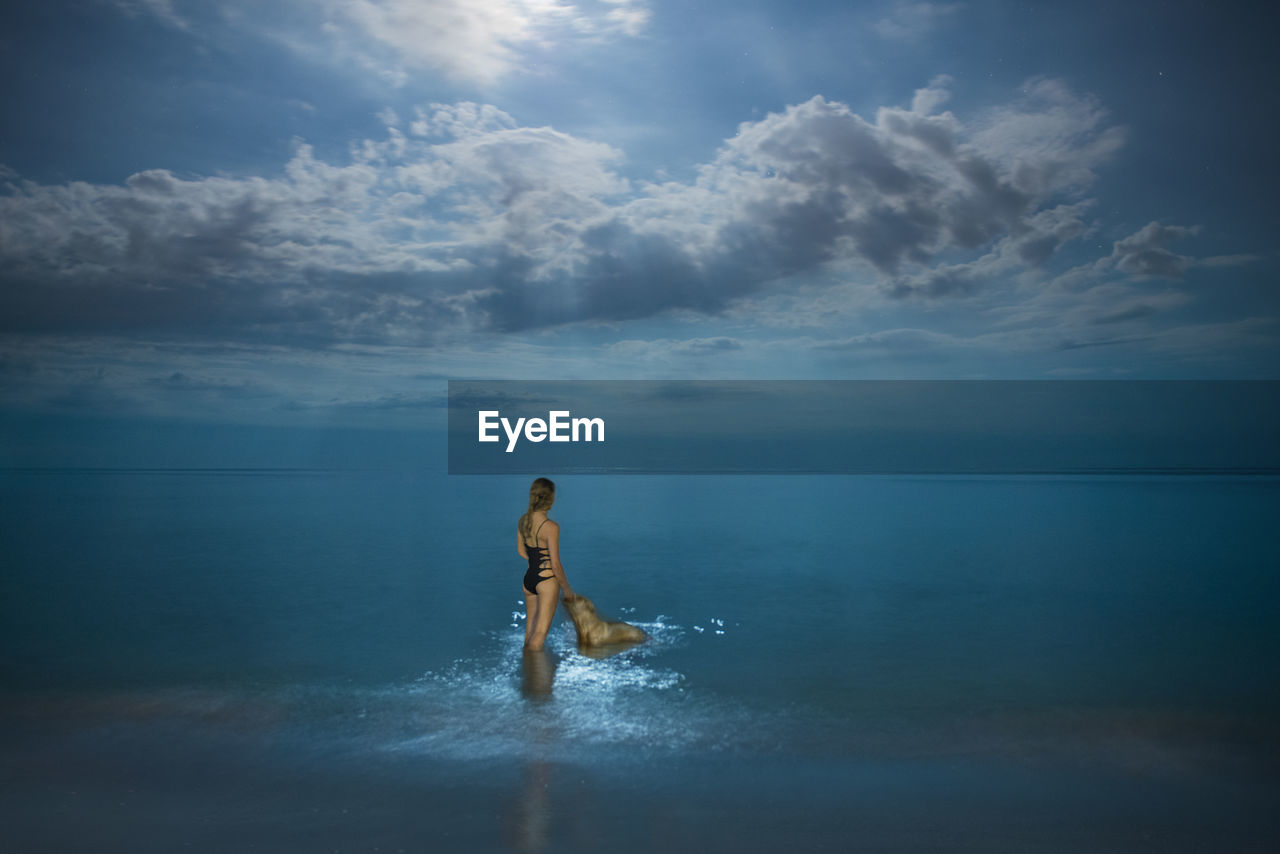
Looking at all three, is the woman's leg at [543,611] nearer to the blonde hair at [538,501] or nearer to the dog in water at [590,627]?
the dog in water at [590,627]

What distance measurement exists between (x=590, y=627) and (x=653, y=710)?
226 centimetres

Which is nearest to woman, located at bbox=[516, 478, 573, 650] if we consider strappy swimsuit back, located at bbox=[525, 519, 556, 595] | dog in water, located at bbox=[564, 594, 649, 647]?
strappy swimsuit back, located at bbox=[525, 519, 556, 595]

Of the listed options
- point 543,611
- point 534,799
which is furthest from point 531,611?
point 534,799

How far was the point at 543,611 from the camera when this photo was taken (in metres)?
8.84

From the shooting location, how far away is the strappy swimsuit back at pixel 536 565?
27.7 feet

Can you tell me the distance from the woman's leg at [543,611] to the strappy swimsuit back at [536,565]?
Answer: 0.07m

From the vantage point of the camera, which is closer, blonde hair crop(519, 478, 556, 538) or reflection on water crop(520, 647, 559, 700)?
reflection on water crop(520, 647, 559, 700)

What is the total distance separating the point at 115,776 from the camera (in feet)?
18.6

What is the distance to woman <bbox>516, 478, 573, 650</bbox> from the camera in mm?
8367

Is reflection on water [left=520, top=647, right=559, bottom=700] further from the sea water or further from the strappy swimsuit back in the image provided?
the strappy swimsuit back

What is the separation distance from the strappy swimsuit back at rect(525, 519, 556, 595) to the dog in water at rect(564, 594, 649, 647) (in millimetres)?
523

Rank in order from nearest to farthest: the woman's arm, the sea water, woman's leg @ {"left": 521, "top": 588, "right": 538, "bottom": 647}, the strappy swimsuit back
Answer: the sea water
the woman's arm
the strappy swimsuit back
woman's leg @ {"left": 521, "top": 588, "right": 538, "bottom": 647}

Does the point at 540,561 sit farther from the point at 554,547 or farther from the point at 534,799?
the point at 534,799

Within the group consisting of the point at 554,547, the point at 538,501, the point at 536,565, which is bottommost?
the point at 536,565
